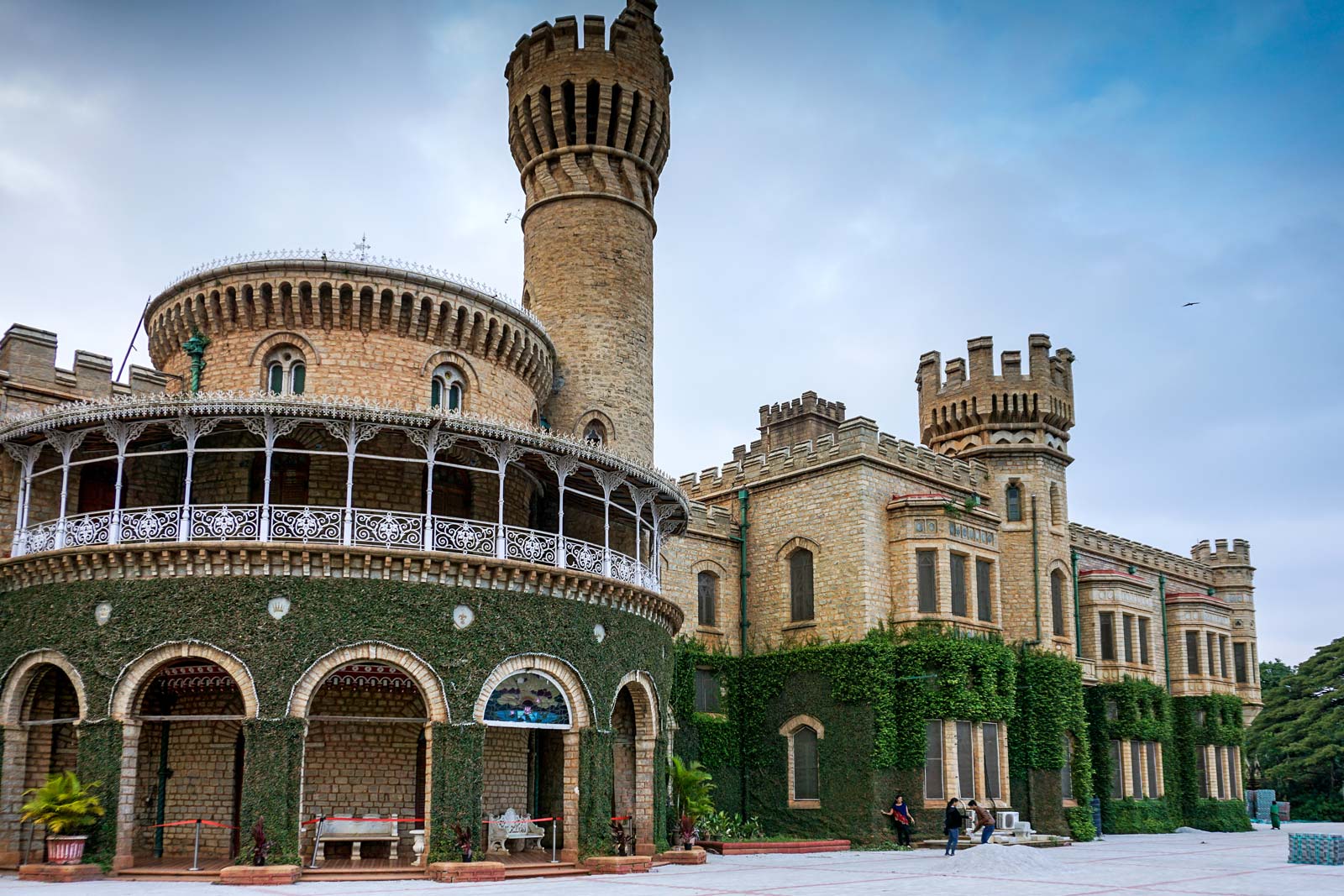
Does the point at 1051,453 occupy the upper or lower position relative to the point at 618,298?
lower

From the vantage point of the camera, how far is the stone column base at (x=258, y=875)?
20500mm

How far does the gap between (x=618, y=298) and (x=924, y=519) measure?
10850 millimetres

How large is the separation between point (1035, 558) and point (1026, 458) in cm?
332

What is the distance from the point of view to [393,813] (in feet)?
82.0

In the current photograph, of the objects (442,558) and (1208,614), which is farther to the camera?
(1208,614)

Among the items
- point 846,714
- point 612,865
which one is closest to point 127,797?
point 612,865

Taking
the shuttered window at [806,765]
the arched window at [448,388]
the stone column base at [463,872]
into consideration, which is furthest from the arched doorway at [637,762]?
the arched window at [448,388]

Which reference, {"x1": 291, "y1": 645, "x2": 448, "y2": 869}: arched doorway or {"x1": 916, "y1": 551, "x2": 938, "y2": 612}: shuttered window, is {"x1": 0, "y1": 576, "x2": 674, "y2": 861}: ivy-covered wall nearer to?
{"x1": 291, "y1": 645, "x2": 448, "y2": 869}: arched doorway

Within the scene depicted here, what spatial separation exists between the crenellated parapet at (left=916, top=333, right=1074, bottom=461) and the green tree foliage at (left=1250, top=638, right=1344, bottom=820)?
88.7ft

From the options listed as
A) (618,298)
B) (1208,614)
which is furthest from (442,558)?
(1208,614)

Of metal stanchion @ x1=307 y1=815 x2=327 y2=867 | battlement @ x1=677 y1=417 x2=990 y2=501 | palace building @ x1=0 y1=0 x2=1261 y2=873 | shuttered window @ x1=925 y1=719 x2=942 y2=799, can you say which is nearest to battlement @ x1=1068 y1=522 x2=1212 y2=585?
palace building @ x1=0 y1=0 x2=1261 y2=873

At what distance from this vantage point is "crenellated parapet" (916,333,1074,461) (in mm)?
40000

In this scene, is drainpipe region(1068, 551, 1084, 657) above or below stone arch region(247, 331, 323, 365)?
below

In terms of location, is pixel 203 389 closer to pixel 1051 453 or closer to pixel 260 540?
pixel 260 540
